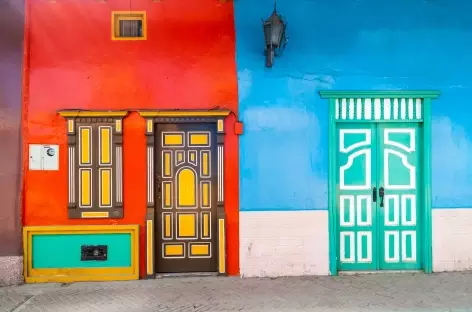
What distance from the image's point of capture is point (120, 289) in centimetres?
622

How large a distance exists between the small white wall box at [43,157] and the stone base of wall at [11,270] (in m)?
1.39

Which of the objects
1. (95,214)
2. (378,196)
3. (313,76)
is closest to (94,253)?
(95,214)

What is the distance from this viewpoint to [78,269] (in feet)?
21.8

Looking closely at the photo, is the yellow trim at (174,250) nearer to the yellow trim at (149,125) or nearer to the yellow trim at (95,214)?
the yellow trim at (95,214)

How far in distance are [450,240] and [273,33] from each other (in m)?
4.21

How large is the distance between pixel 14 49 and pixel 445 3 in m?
6.67

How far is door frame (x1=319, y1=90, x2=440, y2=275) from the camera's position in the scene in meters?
6.79

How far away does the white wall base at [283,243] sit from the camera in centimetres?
674

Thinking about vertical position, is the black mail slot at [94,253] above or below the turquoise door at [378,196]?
below

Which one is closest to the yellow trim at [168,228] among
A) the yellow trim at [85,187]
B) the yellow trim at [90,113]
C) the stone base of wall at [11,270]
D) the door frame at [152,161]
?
the door frame at [152,161]

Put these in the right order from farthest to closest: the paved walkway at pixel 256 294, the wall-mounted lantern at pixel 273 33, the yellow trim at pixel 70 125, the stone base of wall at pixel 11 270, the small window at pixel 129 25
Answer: the small window at pixel 129 25
the yellow trim at pixel 70 125
the stone base of wall at pixel 11 270
the wall-mounted lantern at pixel 273 33
the paved walkway at pixel 256 294

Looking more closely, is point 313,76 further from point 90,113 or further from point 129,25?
point 90,113

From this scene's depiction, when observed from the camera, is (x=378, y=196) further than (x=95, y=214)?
Yes

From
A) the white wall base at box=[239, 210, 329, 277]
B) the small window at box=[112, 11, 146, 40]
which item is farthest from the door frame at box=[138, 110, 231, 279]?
the small window at box=[112, 11, 146, 40]
